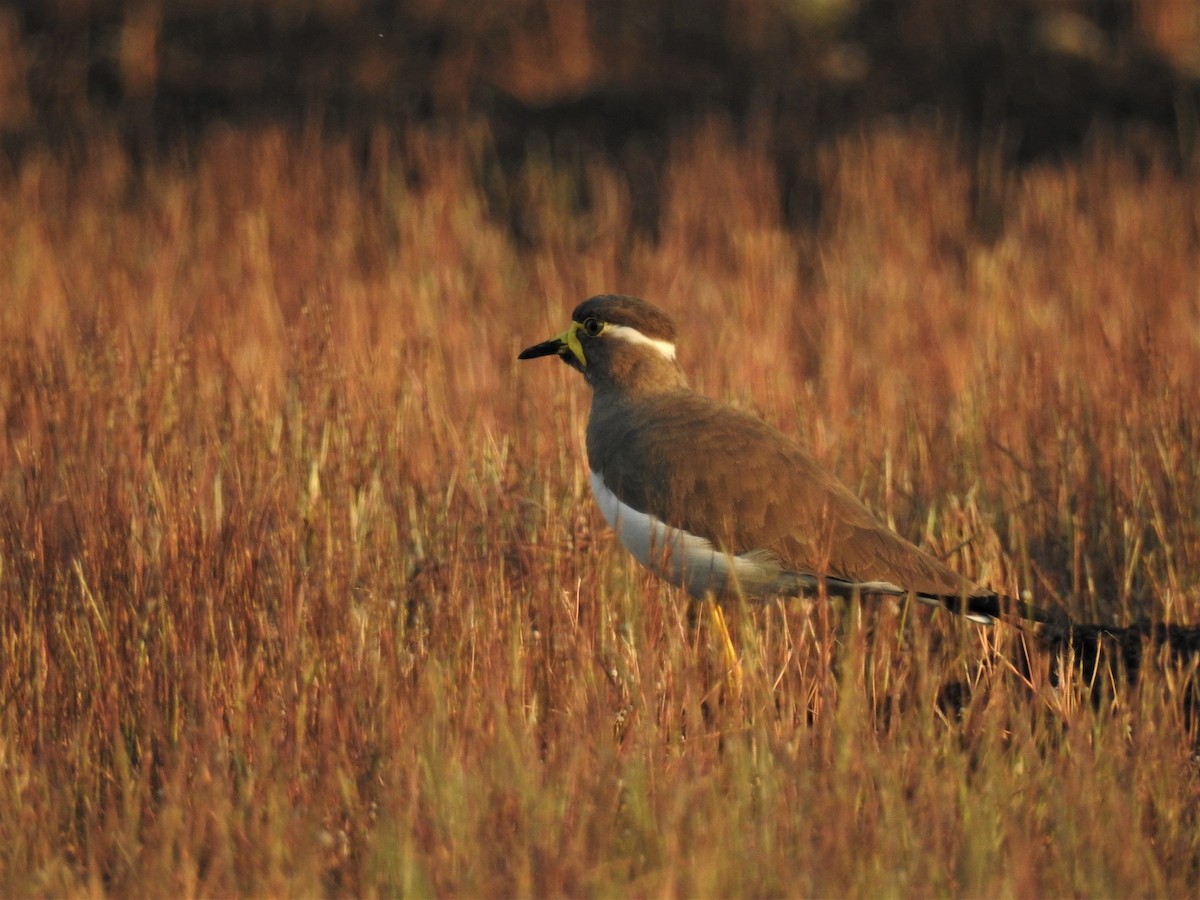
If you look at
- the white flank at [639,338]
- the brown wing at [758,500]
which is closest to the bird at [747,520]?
the brown wing at [758,500]

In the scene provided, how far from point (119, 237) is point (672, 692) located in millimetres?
5586

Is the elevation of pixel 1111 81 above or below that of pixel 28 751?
above

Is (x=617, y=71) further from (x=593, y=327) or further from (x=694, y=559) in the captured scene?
(x=694, y=559)

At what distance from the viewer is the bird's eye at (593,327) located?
4800mm

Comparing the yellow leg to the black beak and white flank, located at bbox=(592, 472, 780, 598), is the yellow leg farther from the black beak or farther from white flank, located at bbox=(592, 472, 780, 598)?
the black beak

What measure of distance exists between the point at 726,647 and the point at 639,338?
0.99 m

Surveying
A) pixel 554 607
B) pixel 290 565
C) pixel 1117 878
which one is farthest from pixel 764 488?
pixel 1117 878

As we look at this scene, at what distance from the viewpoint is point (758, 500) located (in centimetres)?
417

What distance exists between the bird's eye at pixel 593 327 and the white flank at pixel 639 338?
0.20 feet

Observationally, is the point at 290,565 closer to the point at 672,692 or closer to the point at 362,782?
the point at 362,782

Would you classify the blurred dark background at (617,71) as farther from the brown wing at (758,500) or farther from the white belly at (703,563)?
the white belly at (703,563)

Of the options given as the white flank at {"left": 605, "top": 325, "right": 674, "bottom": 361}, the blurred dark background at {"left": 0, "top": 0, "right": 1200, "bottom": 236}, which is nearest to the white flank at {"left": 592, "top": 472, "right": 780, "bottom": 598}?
the white flank at {"left": 605, "top": 325, "right": 674, "bottom": 361}

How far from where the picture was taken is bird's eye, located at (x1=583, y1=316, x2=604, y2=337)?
4.80 metres

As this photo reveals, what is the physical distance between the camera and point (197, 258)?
8289 mm
